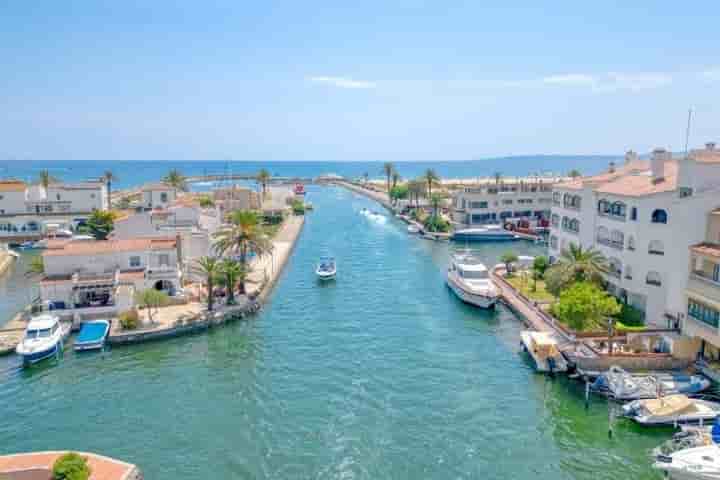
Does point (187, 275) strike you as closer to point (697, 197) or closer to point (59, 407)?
point (59, 407)

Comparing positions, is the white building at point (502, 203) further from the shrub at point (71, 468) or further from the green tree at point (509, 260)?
the shrub at point (71, 468)

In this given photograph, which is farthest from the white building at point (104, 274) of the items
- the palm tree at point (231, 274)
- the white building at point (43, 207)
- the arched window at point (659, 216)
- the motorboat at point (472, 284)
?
the white building at point (43, 207)

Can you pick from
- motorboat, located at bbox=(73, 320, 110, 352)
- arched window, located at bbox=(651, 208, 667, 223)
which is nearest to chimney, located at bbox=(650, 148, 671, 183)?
arched window, located at bbox=(651, 208, 667, 223)

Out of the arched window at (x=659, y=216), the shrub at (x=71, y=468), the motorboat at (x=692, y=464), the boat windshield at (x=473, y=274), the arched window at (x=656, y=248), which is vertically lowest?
the motorboat at (x=692, y=464)

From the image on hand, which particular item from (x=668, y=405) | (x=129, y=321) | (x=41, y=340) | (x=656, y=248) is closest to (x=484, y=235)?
(x=656, y=248)

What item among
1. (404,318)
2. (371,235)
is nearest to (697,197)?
(404,318)

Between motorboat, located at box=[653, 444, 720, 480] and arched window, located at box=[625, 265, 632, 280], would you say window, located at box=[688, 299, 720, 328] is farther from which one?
motorboat, located at box=[653, 444, 720, 480]
